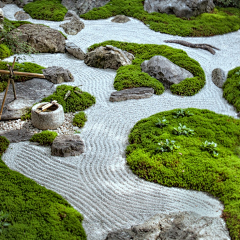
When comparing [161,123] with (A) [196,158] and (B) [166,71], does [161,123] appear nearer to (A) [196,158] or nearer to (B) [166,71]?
(A) [196,158]

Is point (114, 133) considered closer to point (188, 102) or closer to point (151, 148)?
point (151, 148)

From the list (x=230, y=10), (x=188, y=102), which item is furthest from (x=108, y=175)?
(x=230, y=10)

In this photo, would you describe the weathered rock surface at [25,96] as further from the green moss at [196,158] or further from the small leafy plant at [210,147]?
the small leafy plant at [210,147]

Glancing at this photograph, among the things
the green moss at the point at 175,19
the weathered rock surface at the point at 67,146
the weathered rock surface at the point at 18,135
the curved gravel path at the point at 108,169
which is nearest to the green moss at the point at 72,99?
the curved gravel path at the point at 108,169

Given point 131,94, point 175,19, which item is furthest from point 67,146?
point 175,19

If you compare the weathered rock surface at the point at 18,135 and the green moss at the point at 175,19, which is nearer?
the weathered rock surface at the point at 18,135
